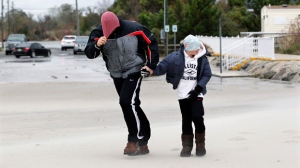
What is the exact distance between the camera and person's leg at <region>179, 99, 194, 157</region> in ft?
24.9

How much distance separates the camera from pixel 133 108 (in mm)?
7766

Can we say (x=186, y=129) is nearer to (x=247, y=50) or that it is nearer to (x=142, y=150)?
(x=142, y=150)

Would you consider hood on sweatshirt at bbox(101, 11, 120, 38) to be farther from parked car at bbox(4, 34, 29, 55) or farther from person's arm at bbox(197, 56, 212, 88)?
parked car at bbox(4, 34, 29, 55)

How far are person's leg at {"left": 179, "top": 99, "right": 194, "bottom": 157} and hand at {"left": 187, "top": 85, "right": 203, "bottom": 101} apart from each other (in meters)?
0.09

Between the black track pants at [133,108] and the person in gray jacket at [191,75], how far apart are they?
27cm

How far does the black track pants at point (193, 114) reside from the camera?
750cm

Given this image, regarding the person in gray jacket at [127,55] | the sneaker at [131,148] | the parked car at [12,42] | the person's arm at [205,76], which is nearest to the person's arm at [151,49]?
the person in gray jacket at [127,55]

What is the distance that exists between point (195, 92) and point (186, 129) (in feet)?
1.64

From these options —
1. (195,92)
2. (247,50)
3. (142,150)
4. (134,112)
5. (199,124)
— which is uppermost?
(195,92)

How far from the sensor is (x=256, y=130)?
957cm

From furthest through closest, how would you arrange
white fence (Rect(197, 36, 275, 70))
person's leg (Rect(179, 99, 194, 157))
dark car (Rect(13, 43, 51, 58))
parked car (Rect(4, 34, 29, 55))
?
1. parked car (Rect(4, 34, 29, 55))
2. dark car (Rect(13, 43, 51, 58))
3. white fence (Rect(197, 36, 275, 70))
4. person's leg (Rect(179, 99, 194, 157))

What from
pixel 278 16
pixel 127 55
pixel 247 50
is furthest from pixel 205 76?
pixel 278 16

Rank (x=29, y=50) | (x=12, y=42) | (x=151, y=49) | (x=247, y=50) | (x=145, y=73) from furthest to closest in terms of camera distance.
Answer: (x=12, y=42) → (x=29, y=50) → (x=247, y=50) → (x=151, y=49) → (x=145, y=73)

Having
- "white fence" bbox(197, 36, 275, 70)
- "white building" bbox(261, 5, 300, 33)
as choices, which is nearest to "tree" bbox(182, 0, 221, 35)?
"white building" bbox(261, 5, 300, 33)
